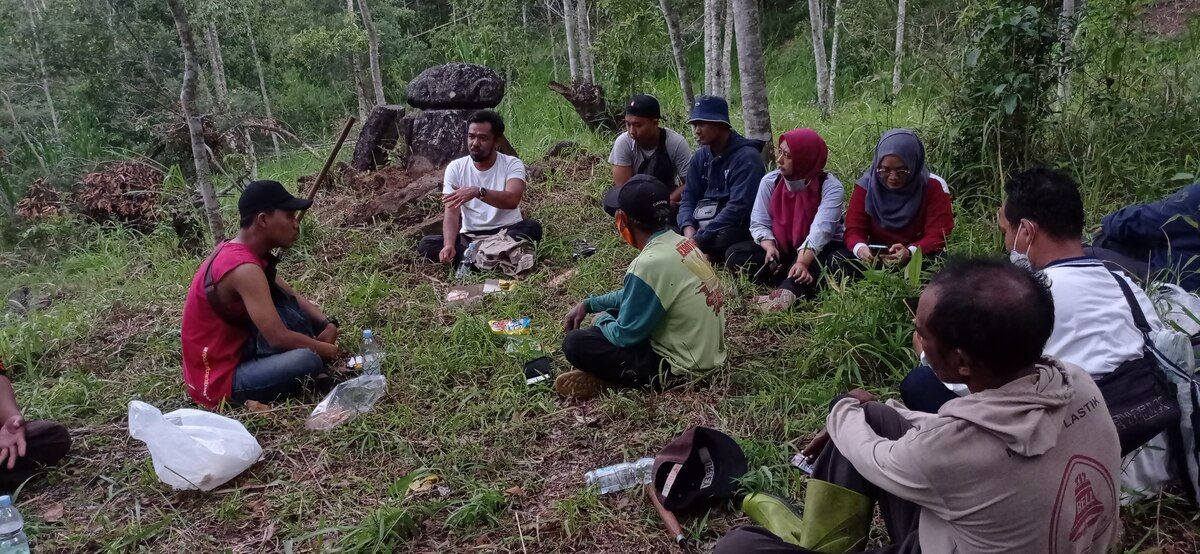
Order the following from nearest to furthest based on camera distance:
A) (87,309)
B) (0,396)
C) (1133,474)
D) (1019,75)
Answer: (1133,474)
(0,396)
(1019,75)
(87,309)

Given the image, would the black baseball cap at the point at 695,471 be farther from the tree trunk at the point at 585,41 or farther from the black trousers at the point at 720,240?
the tree trunk at the point at 585,41

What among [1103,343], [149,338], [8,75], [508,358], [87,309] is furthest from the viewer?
[8,75]

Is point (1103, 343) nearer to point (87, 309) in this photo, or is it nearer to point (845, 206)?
point (845, 206)

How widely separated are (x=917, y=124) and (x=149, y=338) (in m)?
5.52

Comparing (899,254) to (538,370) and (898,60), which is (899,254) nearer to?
(898,60)

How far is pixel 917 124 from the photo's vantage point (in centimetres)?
572

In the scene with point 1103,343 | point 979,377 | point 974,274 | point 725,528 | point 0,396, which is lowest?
point 725,528

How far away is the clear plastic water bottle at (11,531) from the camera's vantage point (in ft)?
9.45

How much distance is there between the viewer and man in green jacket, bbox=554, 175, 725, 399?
10.9ft

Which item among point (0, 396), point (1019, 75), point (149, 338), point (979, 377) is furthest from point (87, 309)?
point (1019, 75)

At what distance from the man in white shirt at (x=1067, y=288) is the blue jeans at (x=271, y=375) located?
284 centimetres

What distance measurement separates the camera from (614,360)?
3566mm

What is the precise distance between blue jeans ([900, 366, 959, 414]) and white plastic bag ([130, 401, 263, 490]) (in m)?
2.70

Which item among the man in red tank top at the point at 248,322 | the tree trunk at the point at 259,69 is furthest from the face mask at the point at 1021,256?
the tree trunk at the point at 259,69
